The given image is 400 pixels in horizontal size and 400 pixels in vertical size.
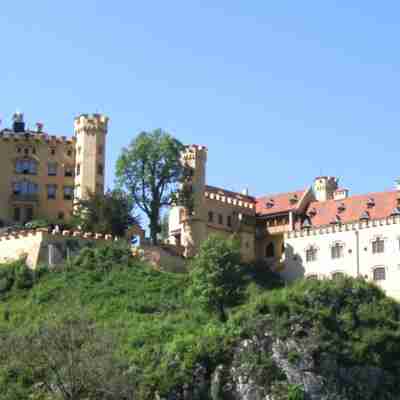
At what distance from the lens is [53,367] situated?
6956 centimetres

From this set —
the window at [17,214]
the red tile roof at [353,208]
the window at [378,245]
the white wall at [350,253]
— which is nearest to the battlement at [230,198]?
the red tile roof at [353,208]

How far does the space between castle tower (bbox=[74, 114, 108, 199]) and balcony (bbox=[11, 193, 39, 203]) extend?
11.9 ft

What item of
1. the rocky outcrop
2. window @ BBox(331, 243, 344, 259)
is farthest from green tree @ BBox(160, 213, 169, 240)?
the rocky outcrop

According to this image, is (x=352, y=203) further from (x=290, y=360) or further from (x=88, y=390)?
(x=88, y=390)

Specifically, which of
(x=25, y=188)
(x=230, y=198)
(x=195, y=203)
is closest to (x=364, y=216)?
(x=230, y=198)

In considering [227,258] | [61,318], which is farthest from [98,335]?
[227,258]

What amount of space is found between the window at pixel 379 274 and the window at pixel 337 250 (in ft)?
11.1

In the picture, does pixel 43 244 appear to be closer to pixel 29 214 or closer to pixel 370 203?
pixel 29 214

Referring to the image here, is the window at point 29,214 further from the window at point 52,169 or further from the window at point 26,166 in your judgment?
the window at point 52,169

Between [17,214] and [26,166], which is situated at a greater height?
[26,166]

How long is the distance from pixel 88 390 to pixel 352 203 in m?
37.9

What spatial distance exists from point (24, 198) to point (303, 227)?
23.2 m

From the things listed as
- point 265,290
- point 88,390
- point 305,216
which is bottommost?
point 88,390

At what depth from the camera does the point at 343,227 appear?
319ft
